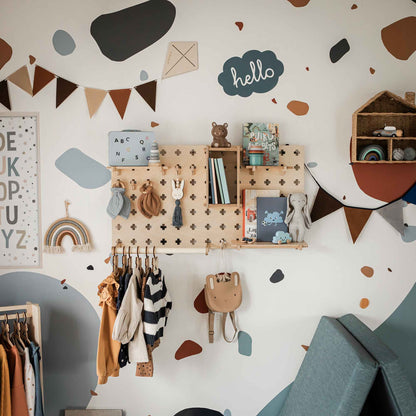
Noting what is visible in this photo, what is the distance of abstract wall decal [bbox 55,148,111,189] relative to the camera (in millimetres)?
2168

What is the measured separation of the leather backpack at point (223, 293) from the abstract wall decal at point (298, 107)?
0.97 meters

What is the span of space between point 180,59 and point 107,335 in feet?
5.01

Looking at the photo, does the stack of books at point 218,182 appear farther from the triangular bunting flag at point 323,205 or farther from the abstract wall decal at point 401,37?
the abstract wall decal at point 401,37

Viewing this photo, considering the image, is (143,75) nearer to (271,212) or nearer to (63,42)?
(63,42)

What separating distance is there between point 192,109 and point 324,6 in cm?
92

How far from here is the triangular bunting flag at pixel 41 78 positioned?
2141 millimetres

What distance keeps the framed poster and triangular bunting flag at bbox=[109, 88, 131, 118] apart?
0.45 m

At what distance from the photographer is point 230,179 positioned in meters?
2.13

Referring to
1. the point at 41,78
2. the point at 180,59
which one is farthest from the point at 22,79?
the point at 180,59

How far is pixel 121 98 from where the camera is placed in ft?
7.05

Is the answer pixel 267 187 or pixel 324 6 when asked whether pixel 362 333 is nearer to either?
pixel 267 187

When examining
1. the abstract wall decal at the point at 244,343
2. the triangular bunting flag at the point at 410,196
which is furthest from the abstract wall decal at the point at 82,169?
the triangular bunting flag at the point at 410,196

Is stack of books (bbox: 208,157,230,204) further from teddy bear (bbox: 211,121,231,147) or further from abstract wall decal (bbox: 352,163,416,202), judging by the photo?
abstract wall decal (bbox: 352,163,416,202)

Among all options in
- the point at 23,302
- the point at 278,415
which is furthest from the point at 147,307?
the point at 278,415
